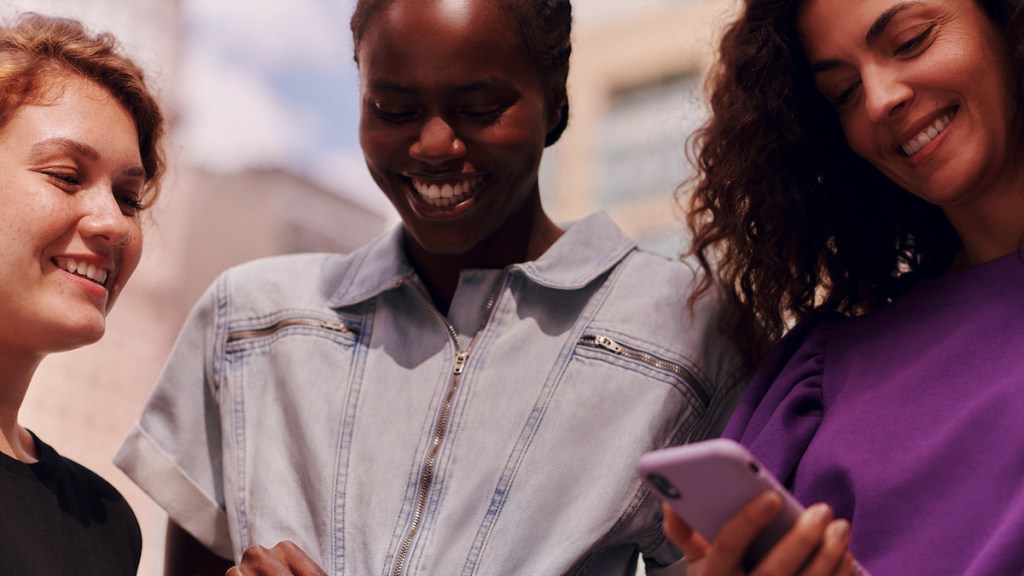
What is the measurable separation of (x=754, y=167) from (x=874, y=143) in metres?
0.25

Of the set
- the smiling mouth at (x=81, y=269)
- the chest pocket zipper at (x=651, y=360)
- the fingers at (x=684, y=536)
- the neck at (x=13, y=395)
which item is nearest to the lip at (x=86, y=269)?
the smiling mouth at (x=81, y=269)

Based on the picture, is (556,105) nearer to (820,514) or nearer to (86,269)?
(86,269)

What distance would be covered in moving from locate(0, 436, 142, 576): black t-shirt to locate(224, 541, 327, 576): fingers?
0.68 feet

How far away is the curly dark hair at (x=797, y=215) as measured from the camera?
1896 mm

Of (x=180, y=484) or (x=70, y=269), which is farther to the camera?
(x=180, y=484)

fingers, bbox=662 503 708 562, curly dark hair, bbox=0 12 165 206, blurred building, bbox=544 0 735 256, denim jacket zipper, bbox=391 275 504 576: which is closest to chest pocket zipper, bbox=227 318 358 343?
denim jacket zipper, bbox=391 275 504 576

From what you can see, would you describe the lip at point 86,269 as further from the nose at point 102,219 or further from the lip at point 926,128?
the lip at point 926,128

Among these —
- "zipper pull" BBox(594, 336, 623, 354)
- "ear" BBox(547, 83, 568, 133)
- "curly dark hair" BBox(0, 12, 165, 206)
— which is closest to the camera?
"curly dark hair" BBox(0, 12, 165, 206)

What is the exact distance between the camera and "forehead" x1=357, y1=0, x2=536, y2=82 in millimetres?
1815

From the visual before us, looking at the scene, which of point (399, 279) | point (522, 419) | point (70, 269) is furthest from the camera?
point (399, 279)

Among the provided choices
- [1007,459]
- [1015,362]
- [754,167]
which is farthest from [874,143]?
[1007,459]

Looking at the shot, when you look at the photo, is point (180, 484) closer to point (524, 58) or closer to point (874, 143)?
point (524, 58)

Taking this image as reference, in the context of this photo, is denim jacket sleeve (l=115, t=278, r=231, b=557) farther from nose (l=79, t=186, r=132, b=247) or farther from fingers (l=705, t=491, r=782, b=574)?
fingers (l=705, t=491, r=782, b=574)

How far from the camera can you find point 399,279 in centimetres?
199
